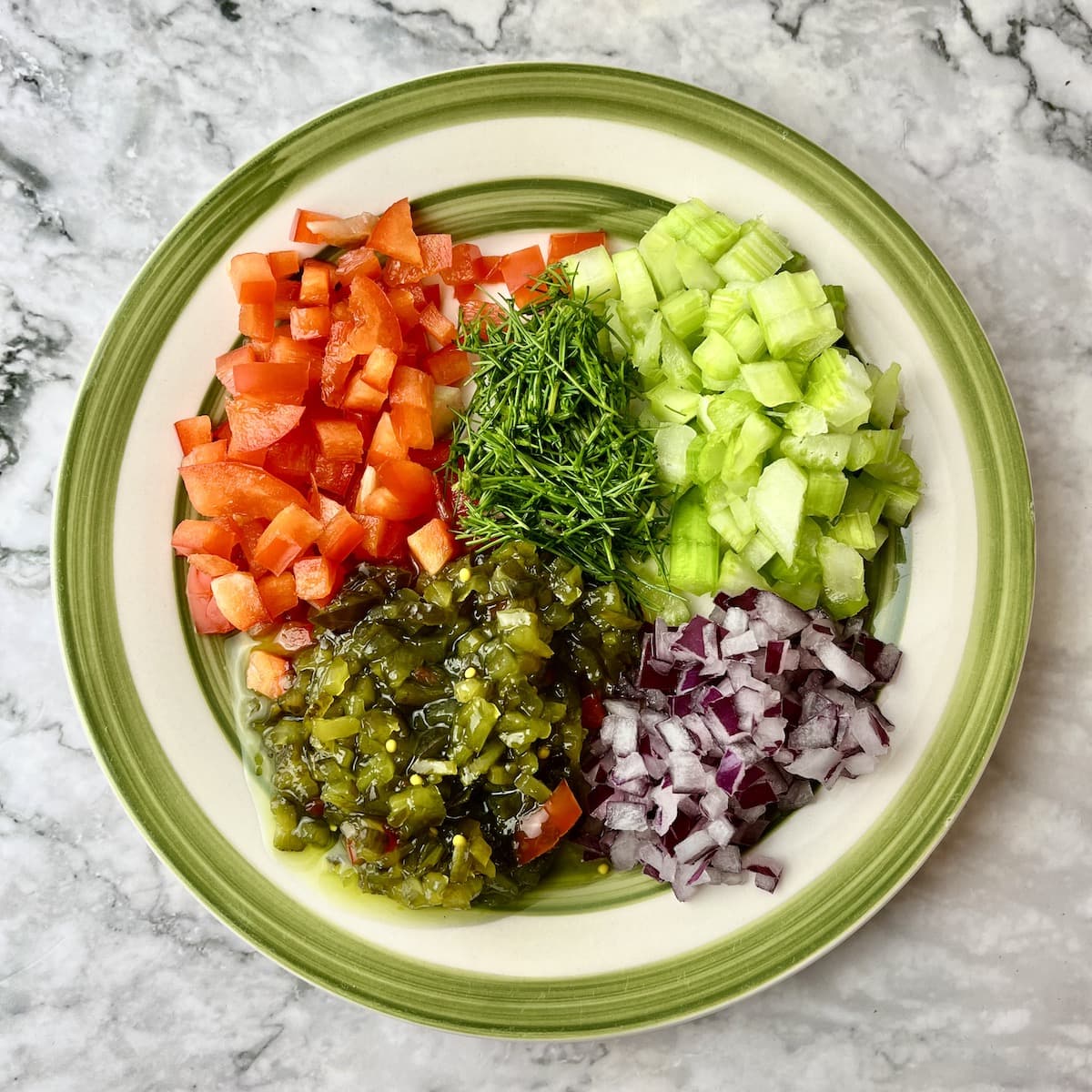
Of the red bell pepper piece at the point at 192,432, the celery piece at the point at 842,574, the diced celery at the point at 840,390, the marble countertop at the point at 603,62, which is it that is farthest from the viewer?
the marble countertop at the point at 603,62

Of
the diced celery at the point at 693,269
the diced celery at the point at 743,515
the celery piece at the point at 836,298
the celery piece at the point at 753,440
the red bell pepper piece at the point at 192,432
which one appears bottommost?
the red bell pepper piece at the point at 192,432

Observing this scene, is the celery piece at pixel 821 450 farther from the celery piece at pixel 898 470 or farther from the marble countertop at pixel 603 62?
the marble countertop at pixel 603 62

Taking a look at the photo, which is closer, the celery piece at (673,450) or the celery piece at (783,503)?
the celery piece at (783,503)

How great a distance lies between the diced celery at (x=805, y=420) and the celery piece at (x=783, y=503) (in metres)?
0.07

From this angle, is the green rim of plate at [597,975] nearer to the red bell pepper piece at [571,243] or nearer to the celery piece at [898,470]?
the celery piece at [898,470]

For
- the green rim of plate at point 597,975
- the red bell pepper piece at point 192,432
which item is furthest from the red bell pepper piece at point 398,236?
the red bell pepper piece at point 192,432

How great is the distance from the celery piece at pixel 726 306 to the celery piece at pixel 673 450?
24 centimetres

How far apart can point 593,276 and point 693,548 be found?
0.67 m

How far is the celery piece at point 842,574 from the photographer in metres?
2.06

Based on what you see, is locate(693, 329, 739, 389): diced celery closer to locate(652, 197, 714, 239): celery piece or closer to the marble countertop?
locate(652, 197, 714, 239): celery piece

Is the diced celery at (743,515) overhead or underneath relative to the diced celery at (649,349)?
underneath

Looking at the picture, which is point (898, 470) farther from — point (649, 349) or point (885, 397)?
point (649, 349)

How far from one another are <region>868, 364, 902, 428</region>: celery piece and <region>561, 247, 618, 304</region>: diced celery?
0.64m

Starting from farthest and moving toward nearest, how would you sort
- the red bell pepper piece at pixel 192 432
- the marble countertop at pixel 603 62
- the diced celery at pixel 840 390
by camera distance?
1. the marble countertop at pixel 603 62
2. the red bell pepper piece at pixel 192 432
3. the diced celery at pixel 840 390
